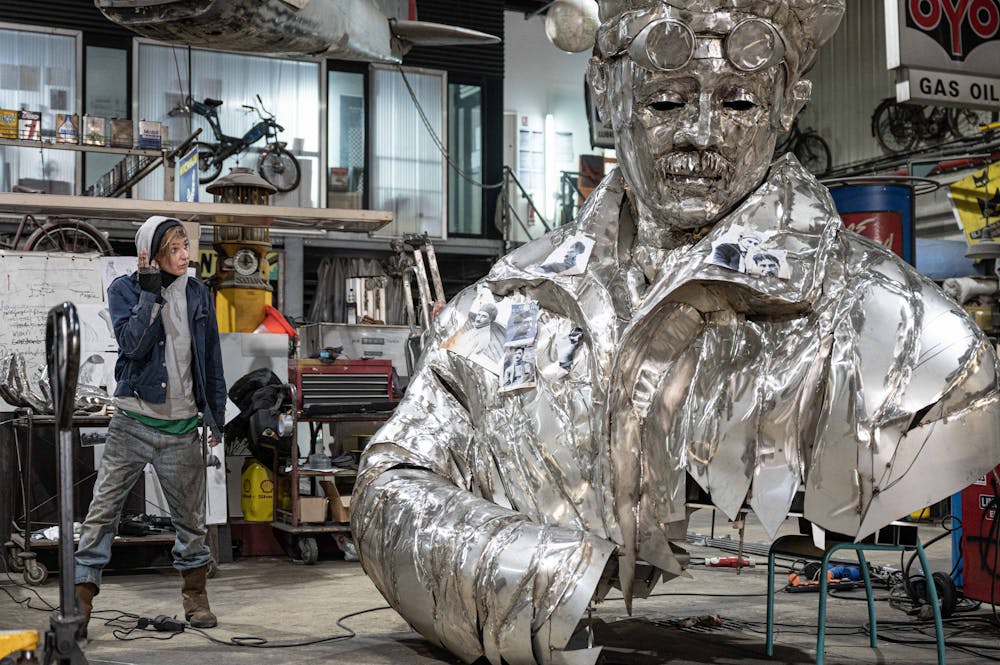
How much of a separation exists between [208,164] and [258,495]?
28.2ft

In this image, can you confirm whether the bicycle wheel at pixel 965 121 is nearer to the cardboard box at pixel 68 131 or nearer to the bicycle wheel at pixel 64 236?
the bicycle wheel at pixel 64 236

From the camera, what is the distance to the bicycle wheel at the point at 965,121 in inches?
636

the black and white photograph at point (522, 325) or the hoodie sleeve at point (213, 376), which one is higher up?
the black and white photograph at point (522, 325)

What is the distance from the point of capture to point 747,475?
276 cm

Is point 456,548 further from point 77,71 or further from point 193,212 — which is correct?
point 77,71

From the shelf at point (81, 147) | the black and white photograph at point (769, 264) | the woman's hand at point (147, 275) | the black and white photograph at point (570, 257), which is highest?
the shelf at point (81, 147)

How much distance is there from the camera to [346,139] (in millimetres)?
17047

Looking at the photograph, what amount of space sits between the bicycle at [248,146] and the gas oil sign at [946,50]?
10.3 meters

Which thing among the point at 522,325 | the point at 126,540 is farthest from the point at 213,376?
the point at 522,325

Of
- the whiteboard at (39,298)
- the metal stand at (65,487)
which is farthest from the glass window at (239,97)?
the metal stand at (65,487)

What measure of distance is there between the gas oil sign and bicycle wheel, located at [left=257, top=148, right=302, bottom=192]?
34.9 ft

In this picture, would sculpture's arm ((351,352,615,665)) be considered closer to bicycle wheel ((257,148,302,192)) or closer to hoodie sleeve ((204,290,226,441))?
hoodie sleeve ((204,290,226,441))

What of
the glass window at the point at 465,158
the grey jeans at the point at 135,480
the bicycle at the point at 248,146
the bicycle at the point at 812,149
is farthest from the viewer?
the bicycle at the point at 812,149

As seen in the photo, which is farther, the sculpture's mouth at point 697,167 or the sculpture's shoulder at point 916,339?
the sculpture's mouth at point 697,167
